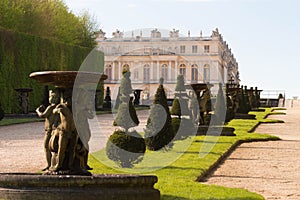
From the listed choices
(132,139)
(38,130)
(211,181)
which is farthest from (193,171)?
(38,130)

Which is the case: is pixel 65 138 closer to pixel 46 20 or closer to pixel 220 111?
pixel 220 111

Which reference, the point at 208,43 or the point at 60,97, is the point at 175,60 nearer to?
the point at 208,43

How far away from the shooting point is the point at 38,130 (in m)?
17.4

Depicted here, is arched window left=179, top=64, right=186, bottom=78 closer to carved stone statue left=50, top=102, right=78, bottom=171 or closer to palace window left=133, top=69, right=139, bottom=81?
palace window left=133, top=69, right=139, bottom=81

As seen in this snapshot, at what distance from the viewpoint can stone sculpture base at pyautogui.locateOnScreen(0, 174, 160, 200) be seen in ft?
20.1

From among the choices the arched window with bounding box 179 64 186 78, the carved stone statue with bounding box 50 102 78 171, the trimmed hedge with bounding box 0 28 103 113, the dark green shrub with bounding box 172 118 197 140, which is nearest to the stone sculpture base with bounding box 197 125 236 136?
the dark green shrub with bounding box 172 118 197 140

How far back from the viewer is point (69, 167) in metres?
6.65

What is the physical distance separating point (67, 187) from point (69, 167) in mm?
500

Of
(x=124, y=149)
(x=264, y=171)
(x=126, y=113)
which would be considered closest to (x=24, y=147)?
(x=126, y=113)

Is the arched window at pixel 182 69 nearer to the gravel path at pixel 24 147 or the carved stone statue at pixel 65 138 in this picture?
the gravel path at pixel 24 147

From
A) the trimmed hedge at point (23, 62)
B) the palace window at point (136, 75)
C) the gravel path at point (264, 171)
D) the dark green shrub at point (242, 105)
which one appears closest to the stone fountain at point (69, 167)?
the gravel path at point (264, 171)

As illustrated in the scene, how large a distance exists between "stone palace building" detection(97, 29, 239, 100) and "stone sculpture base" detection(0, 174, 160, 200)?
59504 mm

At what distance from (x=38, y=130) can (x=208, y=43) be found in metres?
62.6

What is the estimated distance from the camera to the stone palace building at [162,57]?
2771 inches
